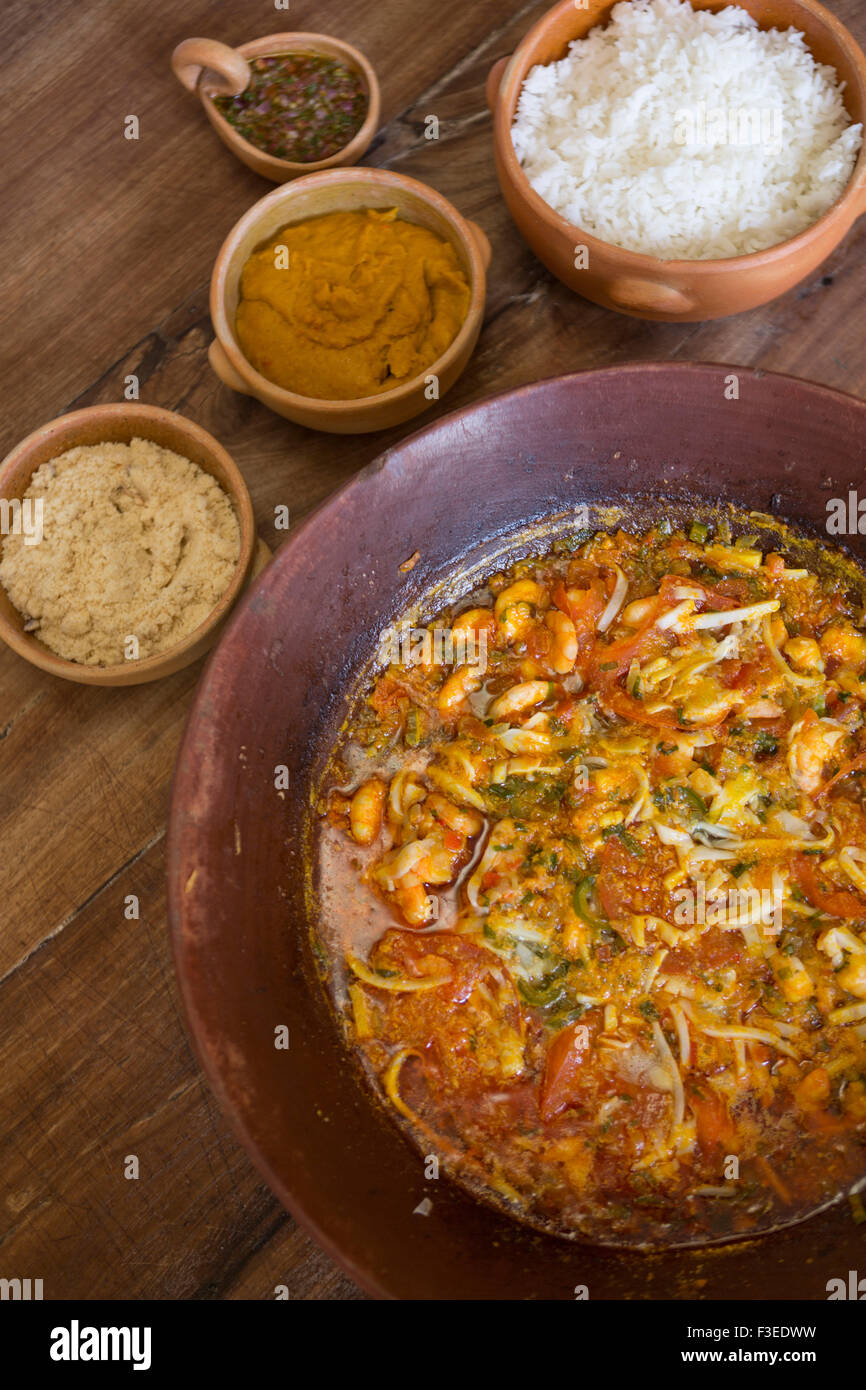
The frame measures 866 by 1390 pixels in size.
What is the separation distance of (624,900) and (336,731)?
0.68 meters

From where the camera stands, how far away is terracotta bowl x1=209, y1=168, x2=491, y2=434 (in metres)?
2.31

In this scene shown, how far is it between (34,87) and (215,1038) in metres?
2.46

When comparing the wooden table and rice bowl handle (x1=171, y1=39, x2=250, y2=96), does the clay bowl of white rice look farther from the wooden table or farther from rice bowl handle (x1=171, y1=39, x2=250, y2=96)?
rice bowl handle (x1=171, y1=39, x2=250, y2=96)

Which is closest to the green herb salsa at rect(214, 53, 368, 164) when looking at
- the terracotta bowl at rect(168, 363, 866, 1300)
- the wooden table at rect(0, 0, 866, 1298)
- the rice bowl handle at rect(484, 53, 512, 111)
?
the wooden table at rect(0, 0, 866, 1298)

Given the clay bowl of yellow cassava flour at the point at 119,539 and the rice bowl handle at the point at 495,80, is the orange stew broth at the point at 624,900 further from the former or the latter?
the rice bowl handle at the point at 495,80

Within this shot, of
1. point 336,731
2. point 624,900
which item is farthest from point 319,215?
point 624,900

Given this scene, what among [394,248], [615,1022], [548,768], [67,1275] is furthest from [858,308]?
[67,1275]

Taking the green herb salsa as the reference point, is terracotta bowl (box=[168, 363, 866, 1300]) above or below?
below

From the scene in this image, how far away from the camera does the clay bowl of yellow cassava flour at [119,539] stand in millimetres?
2328

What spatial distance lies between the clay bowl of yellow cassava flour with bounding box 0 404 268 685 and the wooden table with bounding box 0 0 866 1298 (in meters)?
0.19

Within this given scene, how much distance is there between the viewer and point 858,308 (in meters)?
2.61

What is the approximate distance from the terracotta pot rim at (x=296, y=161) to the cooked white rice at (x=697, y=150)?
395 millimetres

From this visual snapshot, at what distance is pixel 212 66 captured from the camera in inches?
97.0

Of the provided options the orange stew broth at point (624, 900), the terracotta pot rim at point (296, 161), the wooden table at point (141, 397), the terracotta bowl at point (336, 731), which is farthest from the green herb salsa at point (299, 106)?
the orange stew broth at point (624, 900)
